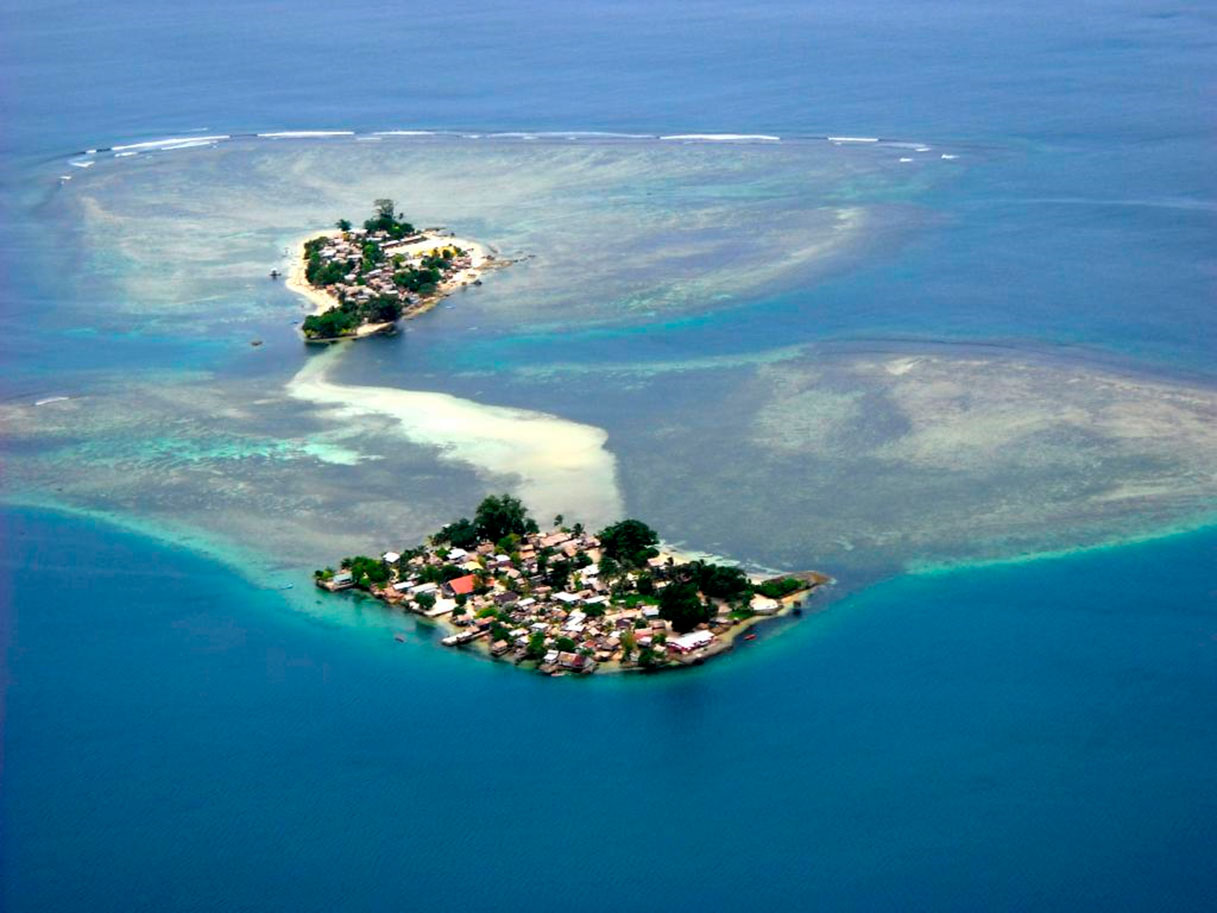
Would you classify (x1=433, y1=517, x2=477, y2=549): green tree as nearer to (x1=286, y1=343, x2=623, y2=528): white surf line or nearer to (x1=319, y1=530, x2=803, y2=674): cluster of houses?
(x1=319, y1=530, x2=803, y2=674): cluster of houses

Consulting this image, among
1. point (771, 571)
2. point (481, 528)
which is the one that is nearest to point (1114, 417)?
point (771, 571)

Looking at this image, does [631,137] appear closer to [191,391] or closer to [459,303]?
[459,303]

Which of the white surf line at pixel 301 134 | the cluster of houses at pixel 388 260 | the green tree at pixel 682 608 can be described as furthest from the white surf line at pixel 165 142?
the green tree at pixel 682 608

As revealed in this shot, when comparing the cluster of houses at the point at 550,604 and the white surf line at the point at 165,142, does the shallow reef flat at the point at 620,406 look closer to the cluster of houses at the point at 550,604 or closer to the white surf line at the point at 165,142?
the cluster of houses at the point at 550,604

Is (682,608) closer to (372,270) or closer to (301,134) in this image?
(372,270)

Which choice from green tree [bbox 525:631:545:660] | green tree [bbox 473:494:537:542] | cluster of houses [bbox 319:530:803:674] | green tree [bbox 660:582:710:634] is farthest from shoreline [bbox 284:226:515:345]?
green tree [bbox 660:582:710:634]

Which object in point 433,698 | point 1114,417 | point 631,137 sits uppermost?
point 631,137

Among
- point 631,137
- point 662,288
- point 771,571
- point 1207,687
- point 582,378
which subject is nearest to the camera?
point 1207,687
